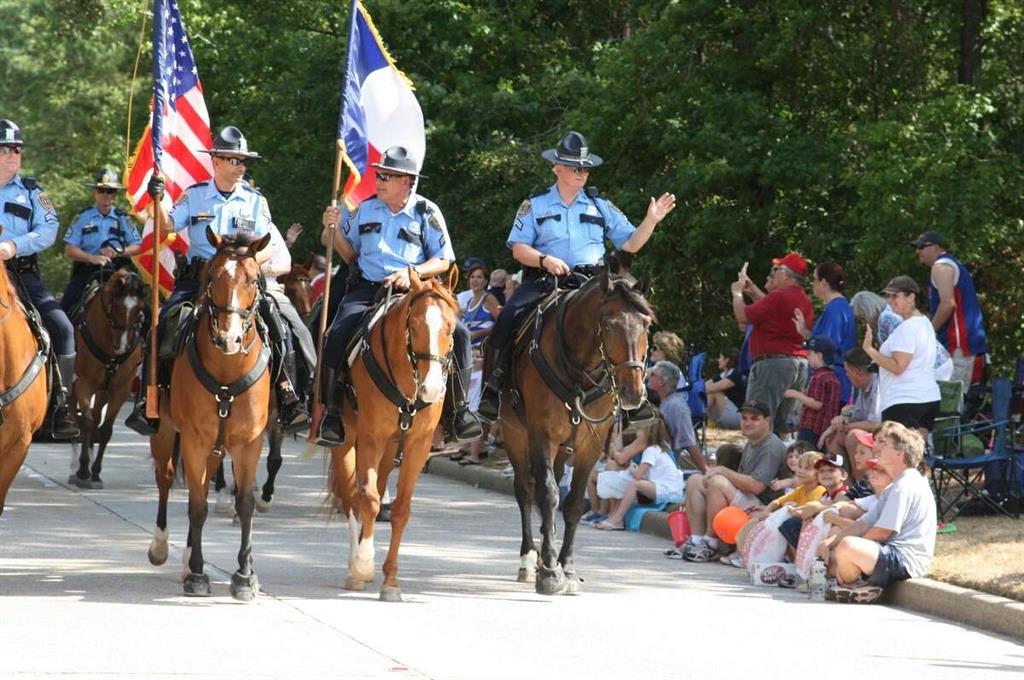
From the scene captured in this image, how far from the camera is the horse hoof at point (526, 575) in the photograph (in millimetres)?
13141

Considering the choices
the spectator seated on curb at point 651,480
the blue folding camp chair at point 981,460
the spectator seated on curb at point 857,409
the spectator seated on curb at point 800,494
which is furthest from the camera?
the spectator seated on curb at point 651,480

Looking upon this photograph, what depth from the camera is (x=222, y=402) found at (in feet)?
38.5

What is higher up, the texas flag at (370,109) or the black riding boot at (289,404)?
the texas flag at (370,109)

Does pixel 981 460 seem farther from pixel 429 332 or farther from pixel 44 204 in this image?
pixel 44 204

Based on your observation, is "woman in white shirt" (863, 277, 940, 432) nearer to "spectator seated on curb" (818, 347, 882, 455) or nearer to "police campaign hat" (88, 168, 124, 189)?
"spectator seated on curb" (818, 347, 882, 455)

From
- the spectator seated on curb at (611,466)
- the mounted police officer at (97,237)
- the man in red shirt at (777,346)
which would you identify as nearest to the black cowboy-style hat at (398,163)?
the spectator seated on curb at (611,466)

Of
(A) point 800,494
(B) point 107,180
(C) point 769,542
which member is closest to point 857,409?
(A) point 800,494

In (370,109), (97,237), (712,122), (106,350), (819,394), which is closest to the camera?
(370,109)

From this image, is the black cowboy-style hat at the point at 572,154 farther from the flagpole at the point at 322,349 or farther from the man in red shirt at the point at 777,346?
the man in red shirt at the point at 777,346

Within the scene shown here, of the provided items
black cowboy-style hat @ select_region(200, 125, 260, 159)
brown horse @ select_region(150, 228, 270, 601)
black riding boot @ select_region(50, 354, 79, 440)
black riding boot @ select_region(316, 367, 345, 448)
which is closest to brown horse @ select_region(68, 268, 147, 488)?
black riding boot @ select_region(50, 354, 79, 440)

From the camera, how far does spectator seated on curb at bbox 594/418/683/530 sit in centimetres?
1667

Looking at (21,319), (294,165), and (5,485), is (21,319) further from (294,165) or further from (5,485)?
(294,165)

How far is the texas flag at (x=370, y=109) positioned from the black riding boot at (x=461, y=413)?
225 centimetres

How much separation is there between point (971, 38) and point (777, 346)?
5100 mm
